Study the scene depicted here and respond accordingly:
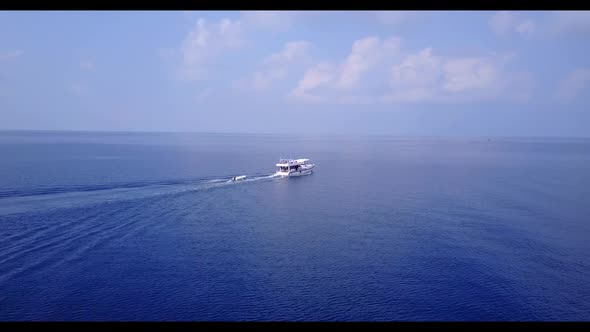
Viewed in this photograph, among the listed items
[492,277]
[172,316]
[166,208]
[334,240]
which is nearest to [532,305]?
[492,277]

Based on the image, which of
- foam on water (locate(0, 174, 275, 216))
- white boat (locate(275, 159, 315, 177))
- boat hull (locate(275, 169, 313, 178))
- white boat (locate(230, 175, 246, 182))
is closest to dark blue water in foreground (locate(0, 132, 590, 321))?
foam on water (locate(0, 174, 275, 216))

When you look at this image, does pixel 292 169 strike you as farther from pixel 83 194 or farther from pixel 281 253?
pixel 281 253

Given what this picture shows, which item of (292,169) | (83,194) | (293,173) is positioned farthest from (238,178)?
(83,194)

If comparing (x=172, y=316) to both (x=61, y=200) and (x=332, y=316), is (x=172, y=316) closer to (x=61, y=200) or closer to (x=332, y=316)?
(x=332, y=316)

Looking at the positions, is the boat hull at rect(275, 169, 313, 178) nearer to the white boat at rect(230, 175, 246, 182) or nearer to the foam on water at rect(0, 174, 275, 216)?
the white boat at rect(230, 175, 246, 182)

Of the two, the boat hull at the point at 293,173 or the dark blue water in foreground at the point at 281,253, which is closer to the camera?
the dark blue water in foreground at the point at 281,253

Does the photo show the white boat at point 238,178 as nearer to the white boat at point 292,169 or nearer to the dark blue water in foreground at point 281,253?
the dark blue water in foreground at point 281,253

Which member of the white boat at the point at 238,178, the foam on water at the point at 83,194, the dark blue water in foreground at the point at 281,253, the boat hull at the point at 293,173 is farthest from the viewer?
the boat hull at the point at 293,173

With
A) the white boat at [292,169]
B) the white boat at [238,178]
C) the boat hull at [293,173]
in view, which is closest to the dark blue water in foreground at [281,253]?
the white boat at [238,178]
